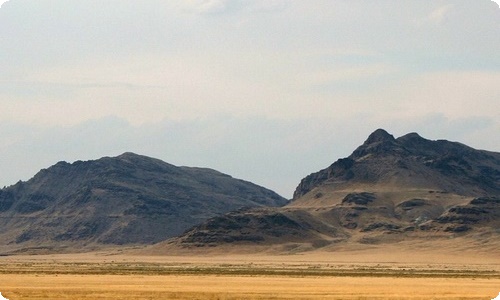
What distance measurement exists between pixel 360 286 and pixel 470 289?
12627mm

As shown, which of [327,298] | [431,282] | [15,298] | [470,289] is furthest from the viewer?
[431,282]

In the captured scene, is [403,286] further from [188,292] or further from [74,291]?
[74,291]

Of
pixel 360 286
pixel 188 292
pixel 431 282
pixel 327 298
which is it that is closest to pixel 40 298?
pixel 188 292

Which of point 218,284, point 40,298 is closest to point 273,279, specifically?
point 218,284

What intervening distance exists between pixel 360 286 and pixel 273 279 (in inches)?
715

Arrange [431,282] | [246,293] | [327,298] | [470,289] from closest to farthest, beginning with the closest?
[327,298], [246,293], [470,289], [431,282]

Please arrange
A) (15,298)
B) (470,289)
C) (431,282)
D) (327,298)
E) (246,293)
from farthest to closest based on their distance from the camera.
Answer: (431,282) → (470,289) → (246,293) → (327,298) → (15,298)

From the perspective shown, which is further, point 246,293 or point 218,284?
point 218,284

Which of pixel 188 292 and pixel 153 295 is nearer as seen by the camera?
pixel 153 295

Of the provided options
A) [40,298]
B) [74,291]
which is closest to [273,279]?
[74,291]

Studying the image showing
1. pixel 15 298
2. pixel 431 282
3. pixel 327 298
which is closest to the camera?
pixel 15 298

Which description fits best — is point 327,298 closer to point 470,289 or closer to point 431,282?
point 470,289

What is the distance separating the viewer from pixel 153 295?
303 ft

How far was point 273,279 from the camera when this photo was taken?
424 feet
